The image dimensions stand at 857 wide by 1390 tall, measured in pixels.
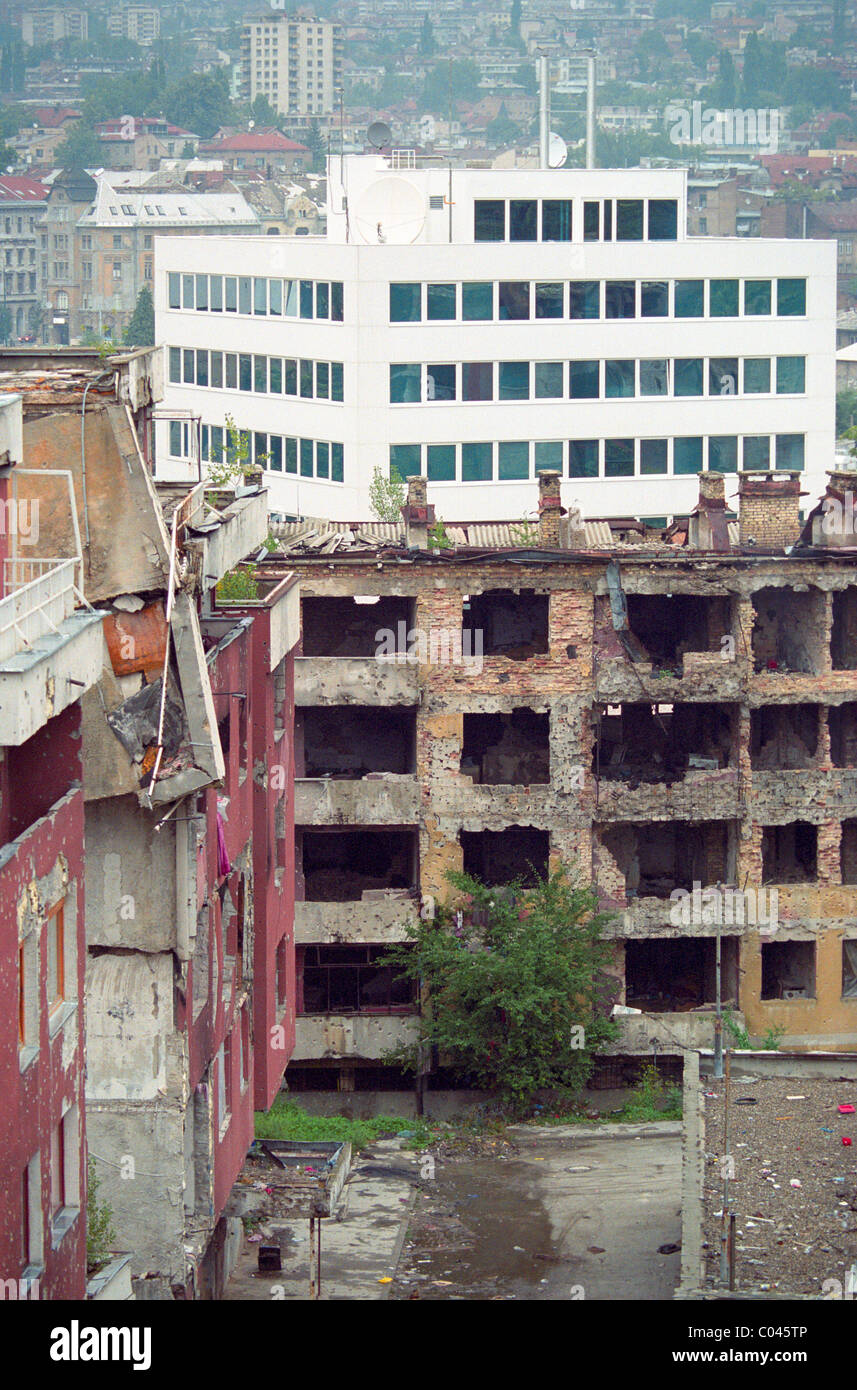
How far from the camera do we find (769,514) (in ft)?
156

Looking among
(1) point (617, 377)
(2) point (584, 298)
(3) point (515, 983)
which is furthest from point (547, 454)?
(3) point (515, 983)

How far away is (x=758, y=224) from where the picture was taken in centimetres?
19825

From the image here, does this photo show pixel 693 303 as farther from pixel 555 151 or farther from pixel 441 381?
pixel 555 151

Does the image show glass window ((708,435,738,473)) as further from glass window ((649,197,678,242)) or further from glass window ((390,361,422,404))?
glass window ((390,361,422,404))

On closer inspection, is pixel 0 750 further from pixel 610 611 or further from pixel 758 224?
pixel 758 224

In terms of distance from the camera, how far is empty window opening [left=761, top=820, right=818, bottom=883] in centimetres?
4909

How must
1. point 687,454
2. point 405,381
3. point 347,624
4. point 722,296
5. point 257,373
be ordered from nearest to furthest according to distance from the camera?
point 347,624, point 405,381, point 722,296, point 687,454, point 257,373

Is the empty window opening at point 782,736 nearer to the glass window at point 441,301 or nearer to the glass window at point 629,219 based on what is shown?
the glass window at point 441,301

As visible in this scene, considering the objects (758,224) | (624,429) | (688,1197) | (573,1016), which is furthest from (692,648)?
(758,224)

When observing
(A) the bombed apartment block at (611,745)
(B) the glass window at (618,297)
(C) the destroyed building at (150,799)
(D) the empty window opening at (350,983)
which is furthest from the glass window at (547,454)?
(C) the destroyed building at (150,799)

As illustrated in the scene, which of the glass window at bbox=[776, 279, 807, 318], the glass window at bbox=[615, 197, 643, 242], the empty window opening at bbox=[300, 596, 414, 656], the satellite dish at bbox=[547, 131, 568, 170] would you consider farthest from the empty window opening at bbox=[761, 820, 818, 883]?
the satellite dish at bbox=[547, 131, 568, 170]

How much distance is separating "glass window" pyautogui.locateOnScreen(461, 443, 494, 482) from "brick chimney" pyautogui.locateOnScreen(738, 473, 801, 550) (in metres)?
25.7

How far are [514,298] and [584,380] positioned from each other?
364 centimetres

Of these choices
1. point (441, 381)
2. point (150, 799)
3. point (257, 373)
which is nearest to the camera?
point (150, 799)
